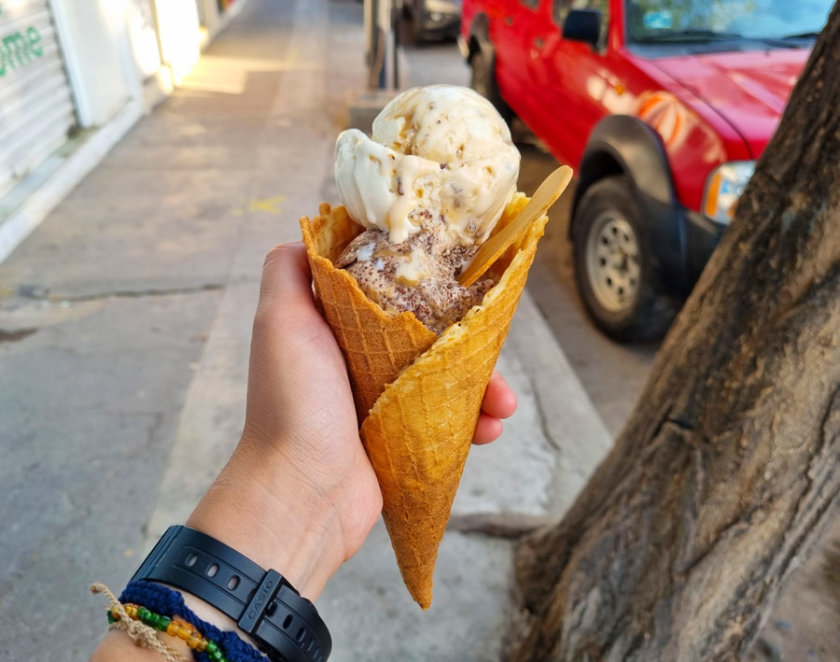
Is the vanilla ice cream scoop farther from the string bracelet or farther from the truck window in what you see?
the truck window

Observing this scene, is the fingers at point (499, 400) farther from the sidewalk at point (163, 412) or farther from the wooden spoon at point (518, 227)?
the sidewalk at point (163, 412)

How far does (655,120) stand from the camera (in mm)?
3553

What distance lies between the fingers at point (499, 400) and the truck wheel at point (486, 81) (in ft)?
16.0

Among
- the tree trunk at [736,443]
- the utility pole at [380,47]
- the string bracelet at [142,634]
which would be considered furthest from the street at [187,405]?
the utility pole at [380,47]

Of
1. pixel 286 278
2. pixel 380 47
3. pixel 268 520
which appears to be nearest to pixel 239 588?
pixel 268 520

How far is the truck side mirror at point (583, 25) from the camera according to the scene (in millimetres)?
4098

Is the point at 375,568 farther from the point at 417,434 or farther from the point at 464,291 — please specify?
the point at 464,291

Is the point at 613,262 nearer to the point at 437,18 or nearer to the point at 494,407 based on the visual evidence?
the point at 494,407

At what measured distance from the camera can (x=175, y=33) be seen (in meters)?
9.01

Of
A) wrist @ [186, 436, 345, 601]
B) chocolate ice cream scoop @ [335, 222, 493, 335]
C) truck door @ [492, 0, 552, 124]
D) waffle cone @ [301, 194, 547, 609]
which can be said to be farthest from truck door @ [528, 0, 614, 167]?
wrist @ [186, 436, 345, 601]

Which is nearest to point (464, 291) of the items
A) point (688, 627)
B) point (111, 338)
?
point (688, 627)

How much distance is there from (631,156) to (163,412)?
3.03 m

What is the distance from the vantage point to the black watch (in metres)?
1.31

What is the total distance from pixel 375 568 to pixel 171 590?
5.01 feet
